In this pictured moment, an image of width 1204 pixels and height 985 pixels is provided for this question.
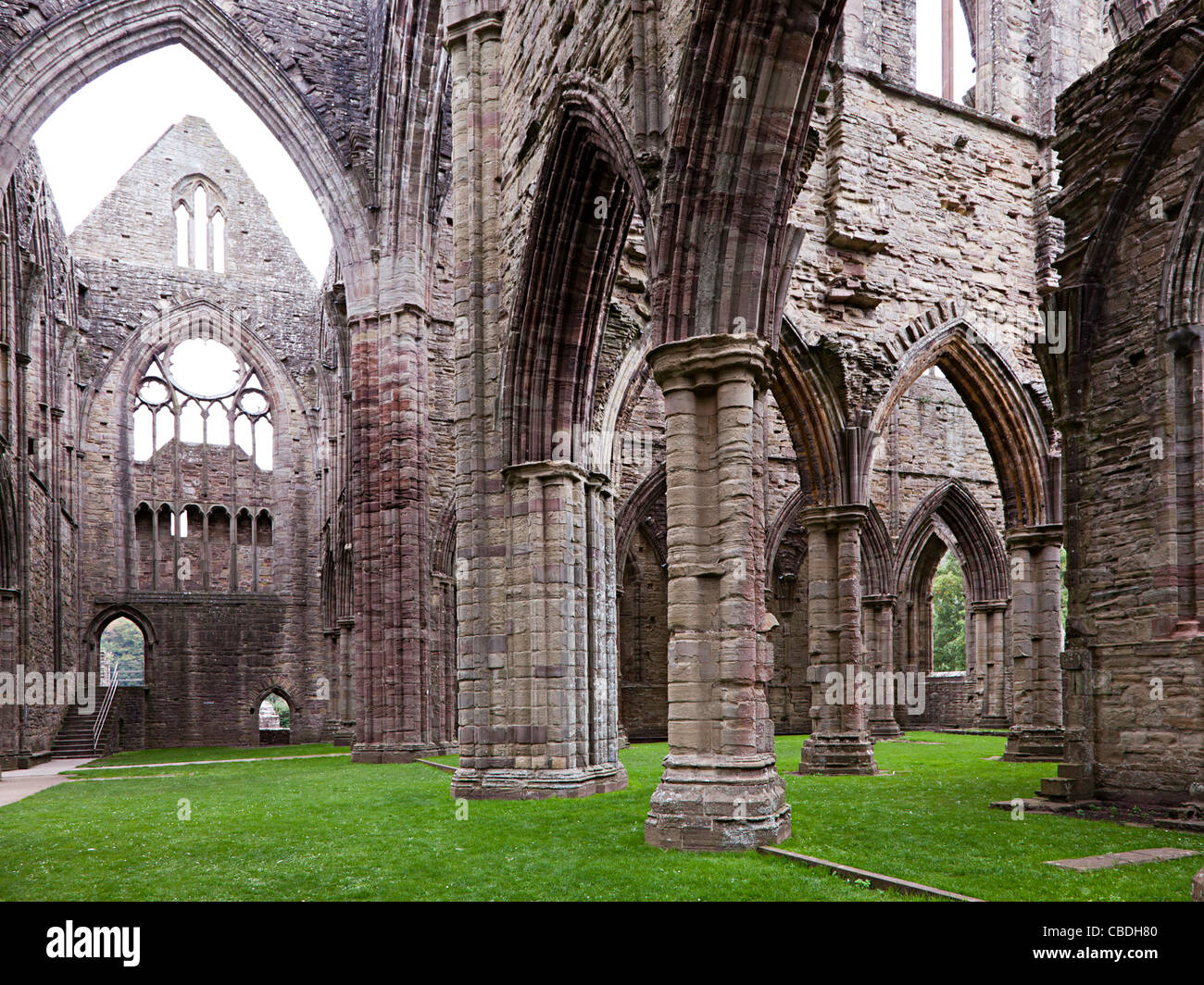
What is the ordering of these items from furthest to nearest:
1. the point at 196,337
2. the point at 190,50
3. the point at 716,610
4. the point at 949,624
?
the point at 949,624 < the point at 196,337 < the point at 190,50 < the point at 716,610

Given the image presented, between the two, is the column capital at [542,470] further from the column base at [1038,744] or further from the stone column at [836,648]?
the column base at [1038,744]

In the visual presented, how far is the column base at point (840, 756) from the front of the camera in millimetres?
12789

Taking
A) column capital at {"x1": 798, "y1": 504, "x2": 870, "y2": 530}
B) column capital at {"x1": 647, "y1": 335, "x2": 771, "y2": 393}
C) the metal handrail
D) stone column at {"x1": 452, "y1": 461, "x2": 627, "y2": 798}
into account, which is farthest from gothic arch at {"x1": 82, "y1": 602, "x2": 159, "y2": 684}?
column capital at {"x1": 647, "y1": 335, "x2": 771, "y2": 393}

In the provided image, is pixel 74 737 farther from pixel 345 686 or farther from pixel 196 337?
pixel 196 337

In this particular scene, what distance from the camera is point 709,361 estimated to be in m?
6.99

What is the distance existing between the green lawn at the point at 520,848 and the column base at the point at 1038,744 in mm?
2665

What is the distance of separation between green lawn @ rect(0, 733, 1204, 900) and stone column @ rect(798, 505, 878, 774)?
1282mm

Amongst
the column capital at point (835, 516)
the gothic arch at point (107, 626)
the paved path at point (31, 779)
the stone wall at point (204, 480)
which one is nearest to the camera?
the paved path at point (31, 779)

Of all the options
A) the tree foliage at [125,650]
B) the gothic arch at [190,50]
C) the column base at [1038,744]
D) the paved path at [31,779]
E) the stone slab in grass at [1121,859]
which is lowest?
the tree foliage at [125,650]

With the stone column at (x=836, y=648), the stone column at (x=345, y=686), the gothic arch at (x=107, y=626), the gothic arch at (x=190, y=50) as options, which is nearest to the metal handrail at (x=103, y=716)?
the gothic arch at (x=107, y=626)

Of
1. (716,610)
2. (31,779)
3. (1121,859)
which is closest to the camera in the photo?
(1121,859)

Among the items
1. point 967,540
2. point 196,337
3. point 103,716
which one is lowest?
point 103,716

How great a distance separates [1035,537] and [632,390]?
576cm

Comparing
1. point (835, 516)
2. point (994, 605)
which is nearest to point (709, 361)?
point (835, 516)
